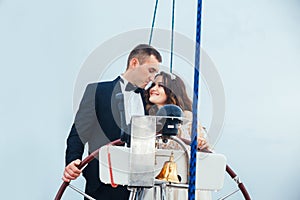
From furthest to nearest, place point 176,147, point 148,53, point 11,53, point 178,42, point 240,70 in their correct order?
point 240,70
point 11,53
point 148,53
point 178,42
point 176,147

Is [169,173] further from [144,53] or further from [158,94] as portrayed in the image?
[144,53]

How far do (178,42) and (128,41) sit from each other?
0.52 feet

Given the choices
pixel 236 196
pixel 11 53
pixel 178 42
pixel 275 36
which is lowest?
pixel 236 196

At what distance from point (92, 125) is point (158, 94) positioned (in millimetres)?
245

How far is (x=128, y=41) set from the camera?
127cm

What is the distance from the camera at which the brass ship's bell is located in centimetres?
76

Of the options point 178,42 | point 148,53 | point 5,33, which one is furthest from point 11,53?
point 178,42

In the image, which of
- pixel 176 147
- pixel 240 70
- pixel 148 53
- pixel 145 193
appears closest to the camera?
pixel 145 193

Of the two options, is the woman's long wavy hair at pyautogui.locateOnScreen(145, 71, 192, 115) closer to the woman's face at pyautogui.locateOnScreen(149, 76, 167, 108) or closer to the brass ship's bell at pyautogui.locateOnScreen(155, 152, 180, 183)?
the woman's face at pyautogui.locateOnScreen(149, 76, 167, 108)

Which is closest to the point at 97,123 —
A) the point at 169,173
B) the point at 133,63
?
the point at 133,63

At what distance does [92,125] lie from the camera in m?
1.49

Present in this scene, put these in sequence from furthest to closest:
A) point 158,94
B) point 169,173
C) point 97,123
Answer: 1. point 97,123
2. point 158,94
3. point 169,173

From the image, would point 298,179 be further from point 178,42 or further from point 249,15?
point 178,42

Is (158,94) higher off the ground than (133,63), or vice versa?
(133,63)
